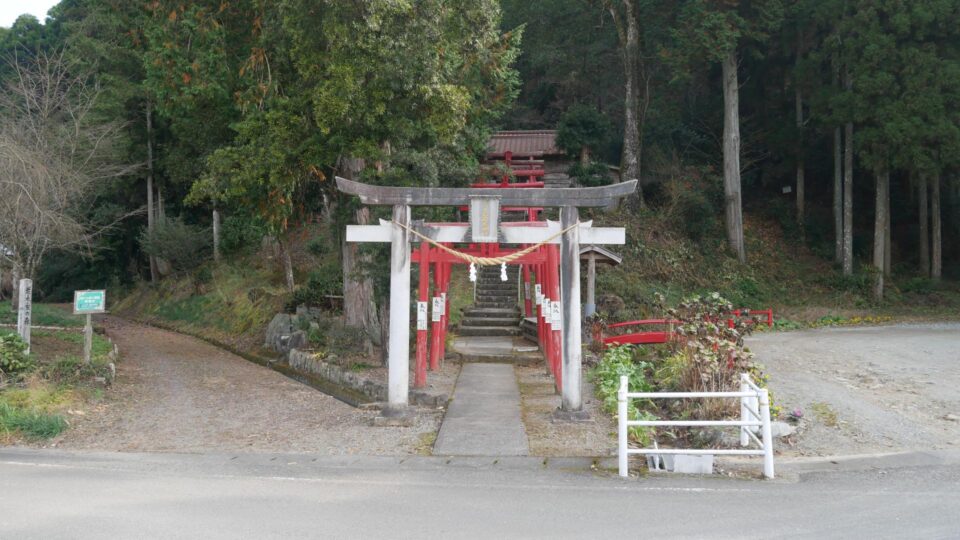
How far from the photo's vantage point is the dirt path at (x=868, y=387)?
28.2 ft

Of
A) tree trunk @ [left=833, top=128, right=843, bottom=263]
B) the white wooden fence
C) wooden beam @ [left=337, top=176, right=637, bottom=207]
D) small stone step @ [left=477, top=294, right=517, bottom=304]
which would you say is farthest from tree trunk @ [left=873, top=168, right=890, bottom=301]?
the white wooden fence

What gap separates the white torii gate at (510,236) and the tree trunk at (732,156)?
17.1 metres

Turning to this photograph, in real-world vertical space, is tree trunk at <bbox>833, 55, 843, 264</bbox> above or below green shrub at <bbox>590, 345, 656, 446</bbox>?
above

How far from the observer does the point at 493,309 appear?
1981 cm

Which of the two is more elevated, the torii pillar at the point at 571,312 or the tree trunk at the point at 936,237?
the tree trunk at the point at 936,237

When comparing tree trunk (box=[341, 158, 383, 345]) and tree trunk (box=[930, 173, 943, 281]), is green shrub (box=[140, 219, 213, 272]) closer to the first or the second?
tree trunk (box=[341, 158, 383, 345])

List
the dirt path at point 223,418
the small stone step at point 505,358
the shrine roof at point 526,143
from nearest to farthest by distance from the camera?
the dirt path at point 223,418, the small stone step at point 505,358, the shrine roof at point 526,143

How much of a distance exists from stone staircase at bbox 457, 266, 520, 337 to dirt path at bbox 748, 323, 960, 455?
5.89m

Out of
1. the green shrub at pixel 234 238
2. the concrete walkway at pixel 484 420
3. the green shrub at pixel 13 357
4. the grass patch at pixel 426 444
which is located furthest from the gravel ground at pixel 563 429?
the green shrub at pixel 234 238

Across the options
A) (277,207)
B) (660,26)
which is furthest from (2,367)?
(660,26)

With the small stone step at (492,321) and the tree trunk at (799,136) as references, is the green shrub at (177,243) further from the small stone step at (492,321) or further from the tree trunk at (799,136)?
the tree trunk at (799,136)

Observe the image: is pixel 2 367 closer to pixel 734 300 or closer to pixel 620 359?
pixel 620 359

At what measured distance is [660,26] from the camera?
87.1 ft

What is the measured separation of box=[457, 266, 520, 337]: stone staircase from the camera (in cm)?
1866
